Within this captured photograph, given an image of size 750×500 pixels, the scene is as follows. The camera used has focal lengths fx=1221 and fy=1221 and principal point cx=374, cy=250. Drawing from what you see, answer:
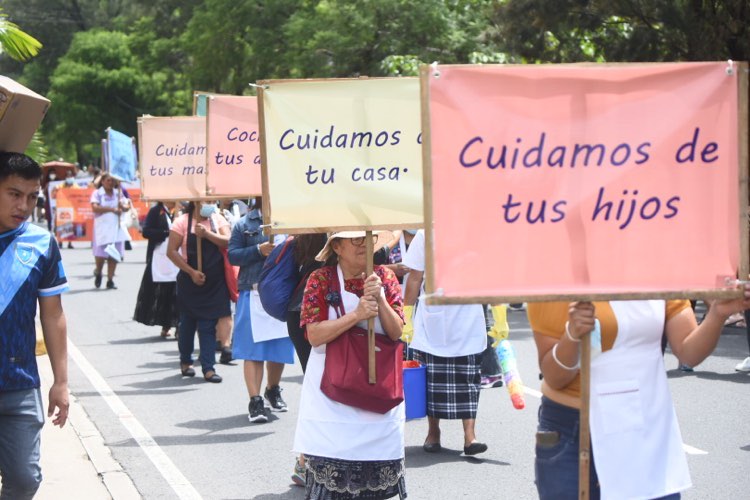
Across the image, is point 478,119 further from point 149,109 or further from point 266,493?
point 149,109

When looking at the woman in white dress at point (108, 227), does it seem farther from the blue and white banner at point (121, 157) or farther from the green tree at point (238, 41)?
the green tree at point (238, 41)

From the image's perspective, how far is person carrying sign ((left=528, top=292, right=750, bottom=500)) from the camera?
379 cm

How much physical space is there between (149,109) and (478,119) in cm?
5065

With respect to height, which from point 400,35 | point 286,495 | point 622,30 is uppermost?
point 400,35

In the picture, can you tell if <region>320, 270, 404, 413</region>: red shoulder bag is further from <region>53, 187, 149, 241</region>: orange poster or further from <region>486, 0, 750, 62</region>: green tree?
<region>53, 187, 149, 241</region>: orange poster

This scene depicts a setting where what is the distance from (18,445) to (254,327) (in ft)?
13.1

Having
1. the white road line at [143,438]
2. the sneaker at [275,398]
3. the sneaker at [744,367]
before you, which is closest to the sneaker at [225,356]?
the white road line at [143,438]

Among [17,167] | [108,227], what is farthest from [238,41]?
[17,167]

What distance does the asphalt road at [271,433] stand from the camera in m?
6.90

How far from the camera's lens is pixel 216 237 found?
1026 cm

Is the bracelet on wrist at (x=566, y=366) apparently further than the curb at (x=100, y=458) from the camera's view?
No

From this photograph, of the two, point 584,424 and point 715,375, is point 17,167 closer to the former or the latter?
point 584,424

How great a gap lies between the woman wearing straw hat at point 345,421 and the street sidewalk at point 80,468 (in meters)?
1.76

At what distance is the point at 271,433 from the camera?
8.38 m
